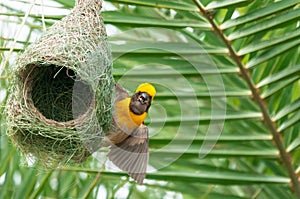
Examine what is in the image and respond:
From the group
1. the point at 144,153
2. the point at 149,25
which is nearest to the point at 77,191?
the point at 144,153

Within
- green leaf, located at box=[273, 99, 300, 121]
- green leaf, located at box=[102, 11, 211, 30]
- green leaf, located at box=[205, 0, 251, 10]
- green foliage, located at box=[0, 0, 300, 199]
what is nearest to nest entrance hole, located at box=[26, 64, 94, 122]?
green foliage, located at box=[0, 0, 300, 199]

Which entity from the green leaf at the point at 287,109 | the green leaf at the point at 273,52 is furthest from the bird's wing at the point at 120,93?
the green leaf at the point at 287,109

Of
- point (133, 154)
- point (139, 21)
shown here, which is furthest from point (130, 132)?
point (139, 21)

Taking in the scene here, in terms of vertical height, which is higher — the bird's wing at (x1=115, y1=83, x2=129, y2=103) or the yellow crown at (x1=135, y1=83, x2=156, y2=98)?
the bird's wing at (x1=115, y1=83, x2=129, y2=103)

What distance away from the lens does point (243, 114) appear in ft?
10.5

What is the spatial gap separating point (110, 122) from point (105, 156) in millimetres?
283

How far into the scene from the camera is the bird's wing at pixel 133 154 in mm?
2811

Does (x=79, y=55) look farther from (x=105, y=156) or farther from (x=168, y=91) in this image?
(x=168, y=91)

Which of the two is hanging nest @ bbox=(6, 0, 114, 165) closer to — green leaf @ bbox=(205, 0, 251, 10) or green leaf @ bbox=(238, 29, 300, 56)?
green leaf @ bbox=(205, 0, 251, 10)

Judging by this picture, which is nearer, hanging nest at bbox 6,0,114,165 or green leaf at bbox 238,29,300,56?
hanging nest at bbox 6,0,114,165

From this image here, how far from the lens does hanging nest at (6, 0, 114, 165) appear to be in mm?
2580

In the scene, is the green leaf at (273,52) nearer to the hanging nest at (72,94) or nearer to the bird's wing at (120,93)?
the bird's wing at (120,93)

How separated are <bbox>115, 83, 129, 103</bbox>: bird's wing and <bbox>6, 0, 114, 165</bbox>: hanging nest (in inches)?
6.0

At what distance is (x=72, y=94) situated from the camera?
275 cm
